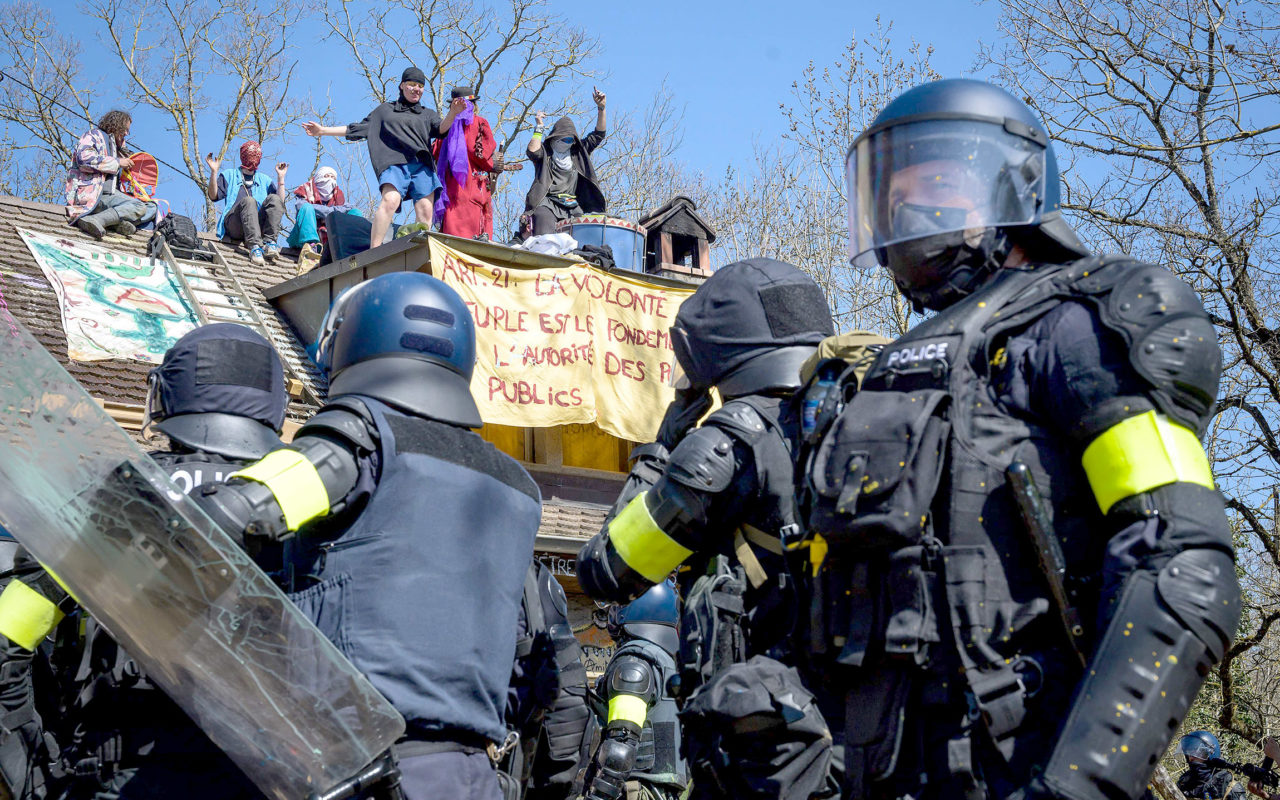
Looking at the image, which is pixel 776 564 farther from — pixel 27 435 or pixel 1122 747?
pixel 27 435

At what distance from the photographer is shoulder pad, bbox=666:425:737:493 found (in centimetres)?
311

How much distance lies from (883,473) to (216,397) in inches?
113

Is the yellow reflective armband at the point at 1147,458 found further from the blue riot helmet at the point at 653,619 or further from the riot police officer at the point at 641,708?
the blue riot helmet at the point at 653,619

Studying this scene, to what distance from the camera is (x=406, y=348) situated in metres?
3.76

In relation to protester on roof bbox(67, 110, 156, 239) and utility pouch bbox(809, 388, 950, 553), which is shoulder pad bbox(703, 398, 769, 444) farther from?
protester on roof bbox(67, 110, 156, 239)

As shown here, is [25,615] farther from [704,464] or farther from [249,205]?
[249,205]

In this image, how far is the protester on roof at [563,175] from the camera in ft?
48.6

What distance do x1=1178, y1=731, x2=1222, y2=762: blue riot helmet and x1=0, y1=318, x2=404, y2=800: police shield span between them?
12289 millimetres

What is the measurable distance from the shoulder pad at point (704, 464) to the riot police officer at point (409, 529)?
0.74m

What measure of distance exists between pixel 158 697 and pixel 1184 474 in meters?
3.20

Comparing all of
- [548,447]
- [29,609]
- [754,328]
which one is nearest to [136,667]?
[29,609]

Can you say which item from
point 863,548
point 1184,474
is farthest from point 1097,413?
point 863,548

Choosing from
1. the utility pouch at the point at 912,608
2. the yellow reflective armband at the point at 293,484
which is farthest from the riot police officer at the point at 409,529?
the utility pouch at the point at 912,608

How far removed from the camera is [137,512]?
2930mm
